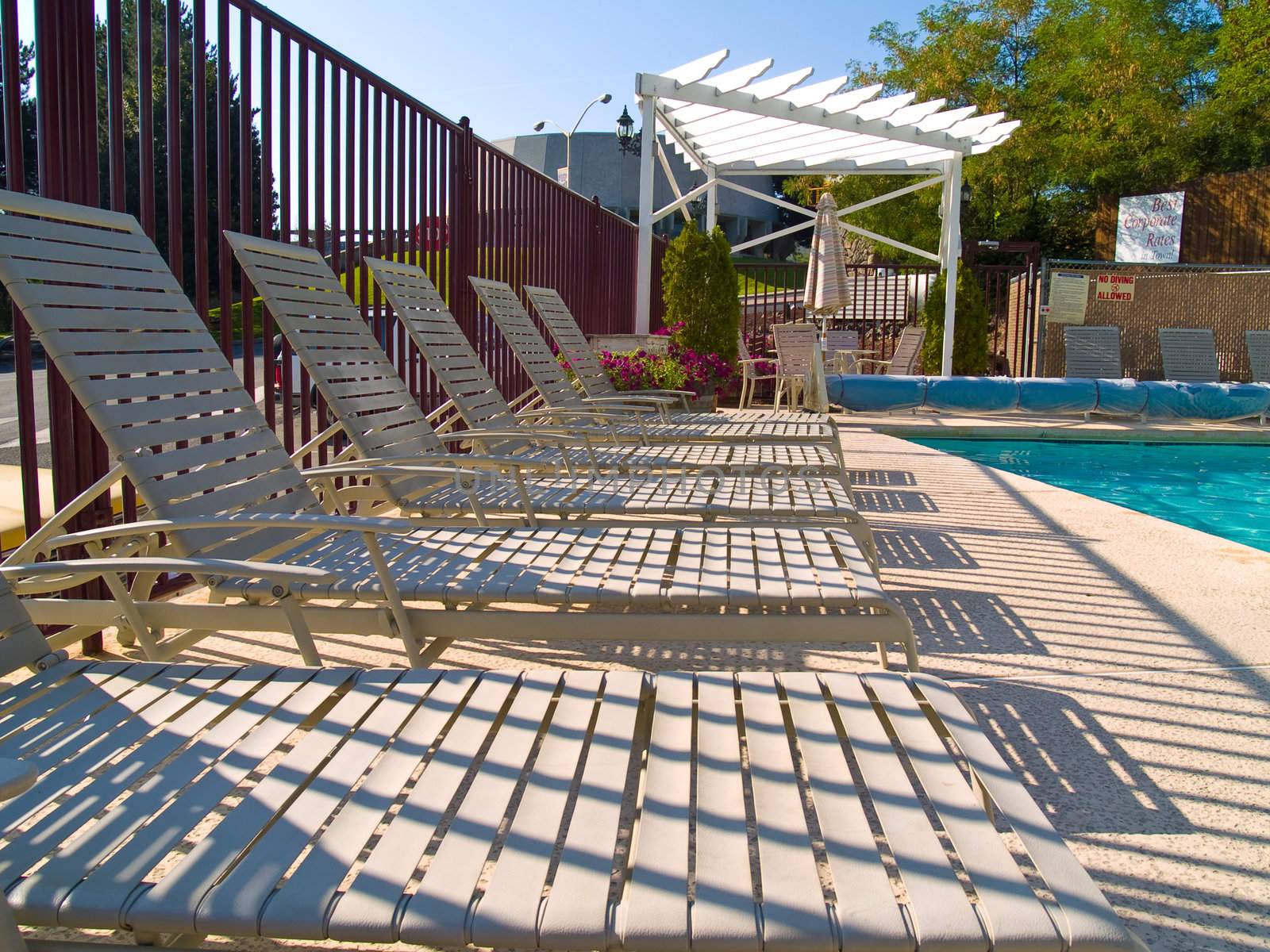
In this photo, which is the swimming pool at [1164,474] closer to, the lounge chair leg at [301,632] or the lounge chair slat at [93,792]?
the lounge chair leg at [301,632]

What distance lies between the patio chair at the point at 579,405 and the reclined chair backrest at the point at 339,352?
1278mm

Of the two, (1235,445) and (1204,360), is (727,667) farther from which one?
(1204,360)

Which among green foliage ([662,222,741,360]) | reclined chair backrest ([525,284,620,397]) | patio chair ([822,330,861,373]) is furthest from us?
patio chair ([822,330,861,373])

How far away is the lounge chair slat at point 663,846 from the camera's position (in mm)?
978

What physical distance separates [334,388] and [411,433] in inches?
17.4

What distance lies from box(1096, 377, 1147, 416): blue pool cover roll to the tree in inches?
357

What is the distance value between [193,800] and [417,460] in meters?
2.15

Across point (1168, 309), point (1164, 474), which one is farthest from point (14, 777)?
point (1168, 309)

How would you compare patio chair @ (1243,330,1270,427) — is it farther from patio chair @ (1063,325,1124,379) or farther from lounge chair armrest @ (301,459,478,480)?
lounge chair armrest @ (301,459,478,480)

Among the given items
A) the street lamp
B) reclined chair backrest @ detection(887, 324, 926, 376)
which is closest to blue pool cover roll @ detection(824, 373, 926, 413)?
reclined chair backrest @ detection(887, 324, 926, 376)

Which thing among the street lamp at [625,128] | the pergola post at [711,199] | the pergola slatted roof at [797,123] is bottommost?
the pergola post at [711,199]

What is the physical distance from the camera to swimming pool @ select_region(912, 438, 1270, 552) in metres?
6.95

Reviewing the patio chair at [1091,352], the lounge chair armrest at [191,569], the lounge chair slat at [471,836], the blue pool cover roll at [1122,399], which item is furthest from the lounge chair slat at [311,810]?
the patio chair at [1091,352]

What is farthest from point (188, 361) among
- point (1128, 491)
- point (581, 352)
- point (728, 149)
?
point (728, 149)
